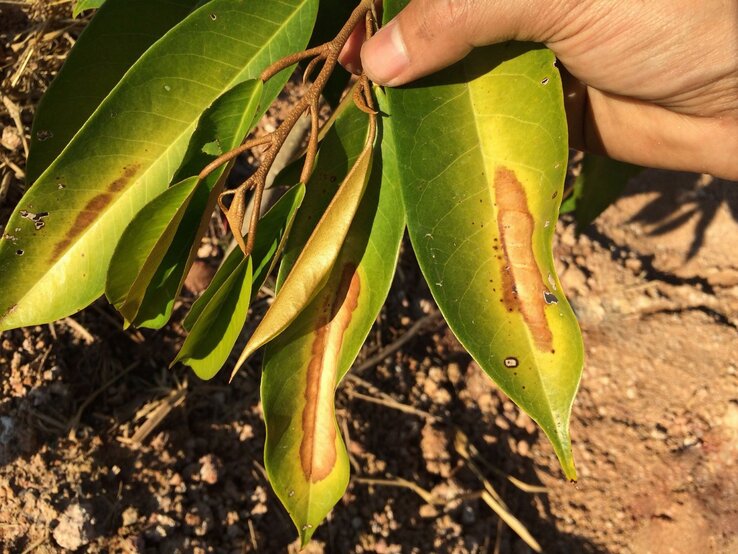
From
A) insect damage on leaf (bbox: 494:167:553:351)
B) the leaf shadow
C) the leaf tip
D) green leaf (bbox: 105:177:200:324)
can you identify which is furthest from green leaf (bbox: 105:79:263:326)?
the leaf shadow

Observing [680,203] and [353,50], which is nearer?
[353,50]

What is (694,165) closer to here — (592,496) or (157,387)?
(592,496)

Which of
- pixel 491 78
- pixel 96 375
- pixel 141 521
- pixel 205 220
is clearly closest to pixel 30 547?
pixel 141 521

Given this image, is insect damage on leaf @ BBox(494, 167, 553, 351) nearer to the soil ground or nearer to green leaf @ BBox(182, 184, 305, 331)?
green leaf @ BBox(182, 184, 305, 331)

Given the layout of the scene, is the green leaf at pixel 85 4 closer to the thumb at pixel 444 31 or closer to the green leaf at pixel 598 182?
the thumb at pixel 444 31

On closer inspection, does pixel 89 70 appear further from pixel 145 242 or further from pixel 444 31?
pixel 444 31

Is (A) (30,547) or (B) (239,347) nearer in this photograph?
(A) (30,547)

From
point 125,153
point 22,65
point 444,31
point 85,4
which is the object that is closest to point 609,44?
point 444,31
